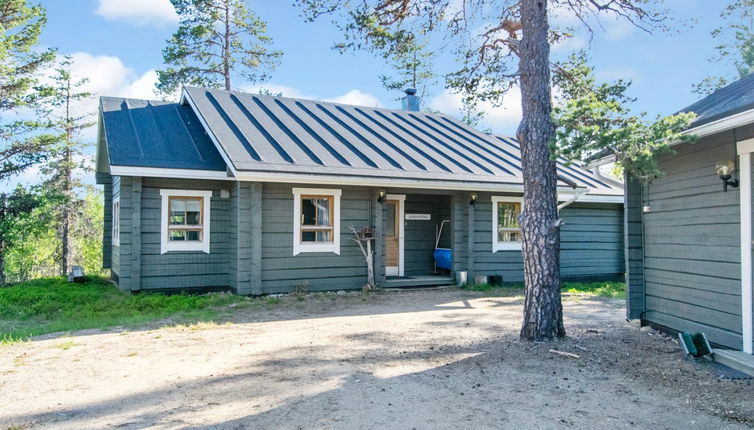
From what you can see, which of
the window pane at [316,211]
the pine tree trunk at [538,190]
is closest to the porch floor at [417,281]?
the window pane at [316,211]

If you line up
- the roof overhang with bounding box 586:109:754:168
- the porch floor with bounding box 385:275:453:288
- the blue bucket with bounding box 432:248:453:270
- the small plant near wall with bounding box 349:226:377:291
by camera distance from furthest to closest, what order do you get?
the blue bucket with bounding box 432:248:453:270 → the porch floor with bounding box 385:275:453:288 → the small plant near wall with bounding box 349:226:377:291 → the roof overhang with bounding box 586:109:754:168

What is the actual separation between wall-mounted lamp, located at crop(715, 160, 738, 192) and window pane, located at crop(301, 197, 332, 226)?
24.3 ft

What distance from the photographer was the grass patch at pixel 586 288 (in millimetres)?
12064

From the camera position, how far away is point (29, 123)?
51.3ft

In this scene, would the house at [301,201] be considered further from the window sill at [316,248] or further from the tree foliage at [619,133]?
the tree foliage at [619,133]

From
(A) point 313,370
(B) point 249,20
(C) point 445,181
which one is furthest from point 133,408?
(B) point 249,20

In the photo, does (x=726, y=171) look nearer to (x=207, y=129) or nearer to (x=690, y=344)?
(x=690, y=344)

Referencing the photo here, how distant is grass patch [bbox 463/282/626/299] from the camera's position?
1206cm

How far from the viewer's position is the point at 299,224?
1089cm

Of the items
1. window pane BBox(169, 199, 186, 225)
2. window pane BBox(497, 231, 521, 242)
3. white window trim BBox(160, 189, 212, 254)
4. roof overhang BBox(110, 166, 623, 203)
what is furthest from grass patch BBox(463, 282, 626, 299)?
window pane BBox(169, 199, 186, 225)

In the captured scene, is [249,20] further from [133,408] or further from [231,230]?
[133,408]

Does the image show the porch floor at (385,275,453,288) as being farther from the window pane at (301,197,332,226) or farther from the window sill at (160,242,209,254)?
the window sill at (160,242,209,254)

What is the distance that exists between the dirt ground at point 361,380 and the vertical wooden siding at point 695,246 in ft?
1.66

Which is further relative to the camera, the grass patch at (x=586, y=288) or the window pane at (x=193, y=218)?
the grass patch at (x=586, y=288)
